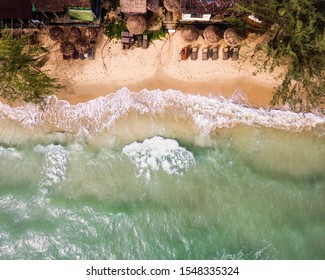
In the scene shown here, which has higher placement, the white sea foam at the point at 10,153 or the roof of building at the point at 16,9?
the roof of building at the point at 16,9

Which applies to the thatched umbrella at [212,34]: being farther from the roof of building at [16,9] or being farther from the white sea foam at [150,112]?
the roof of building at [16,9]

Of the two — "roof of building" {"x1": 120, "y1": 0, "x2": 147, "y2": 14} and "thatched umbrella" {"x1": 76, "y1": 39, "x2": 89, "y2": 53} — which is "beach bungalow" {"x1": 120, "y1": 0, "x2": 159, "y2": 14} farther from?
"thatched umbrella" {"x1": 76, "y1": 39, "x2": 89, "y2": 53}

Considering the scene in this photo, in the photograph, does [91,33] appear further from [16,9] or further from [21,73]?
[21,73]

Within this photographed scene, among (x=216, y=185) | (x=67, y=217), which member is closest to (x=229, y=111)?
(x=216, y=185)

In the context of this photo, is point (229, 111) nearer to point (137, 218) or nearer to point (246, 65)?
point (246, 65)

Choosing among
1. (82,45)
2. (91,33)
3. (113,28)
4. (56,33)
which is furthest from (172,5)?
(56,33)

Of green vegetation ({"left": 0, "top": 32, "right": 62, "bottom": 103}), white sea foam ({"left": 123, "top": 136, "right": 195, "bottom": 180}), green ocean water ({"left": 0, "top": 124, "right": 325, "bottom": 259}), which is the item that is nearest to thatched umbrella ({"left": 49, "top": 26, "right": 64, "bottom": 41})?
green vegetation ({"left": 0, "top": 32, "right": 62, "bottom": 103})

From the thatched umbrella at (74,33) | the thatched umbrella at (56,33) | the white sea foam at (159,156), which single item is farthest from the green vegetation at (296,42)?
the thatched umbrella at (56,33)
